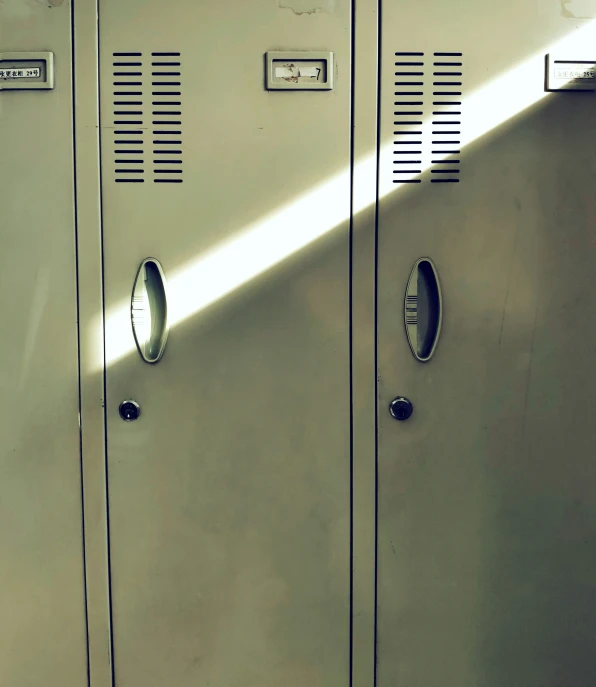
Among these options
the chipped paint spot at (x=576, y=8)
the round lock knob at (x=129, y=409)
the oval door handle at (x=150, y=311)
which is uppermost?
the chipped paint spot at (x=576, y=8)

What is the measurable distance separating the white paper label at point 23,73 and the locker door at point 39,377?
0.09 feet

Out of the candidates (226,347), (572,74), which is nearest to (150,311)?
(226,347)

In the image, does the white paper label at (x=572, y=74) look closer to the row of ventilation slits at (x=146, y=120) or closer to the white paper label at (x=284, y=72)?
the white paper label at (x=284, y=72)

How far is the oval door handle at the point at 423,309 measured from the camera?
1596mm

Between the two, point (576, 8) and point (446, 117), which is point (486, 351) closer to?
point (446, 117)

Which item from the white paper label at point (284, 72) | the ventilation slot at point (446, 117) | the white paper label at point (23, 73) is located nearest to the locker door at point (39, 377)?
the white paper label at point (23, 73)

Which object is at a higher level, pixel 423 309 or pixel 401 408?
pixel 423 309

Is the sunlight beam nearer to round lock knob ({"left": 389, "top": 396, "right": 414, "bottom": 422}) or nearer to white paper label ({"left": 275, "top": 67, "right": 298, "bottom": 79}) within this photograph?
white paper label ({"left": 275, "top": 67, "right": 298, "bottom": 79})

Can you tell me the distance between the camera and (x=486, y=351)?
5.29 ft

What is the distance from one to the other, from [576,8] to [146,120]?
3.74 feet

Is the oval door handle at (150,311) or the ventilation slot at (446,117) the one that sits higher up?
the ventilation slot at (446,117)

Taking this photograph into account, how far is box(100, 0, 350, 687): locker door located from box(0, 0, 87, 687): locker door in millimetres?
107

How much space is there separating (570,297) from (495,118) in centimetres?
51

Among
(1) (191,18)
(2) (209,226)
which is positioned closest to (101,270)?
(2) (209,226)
